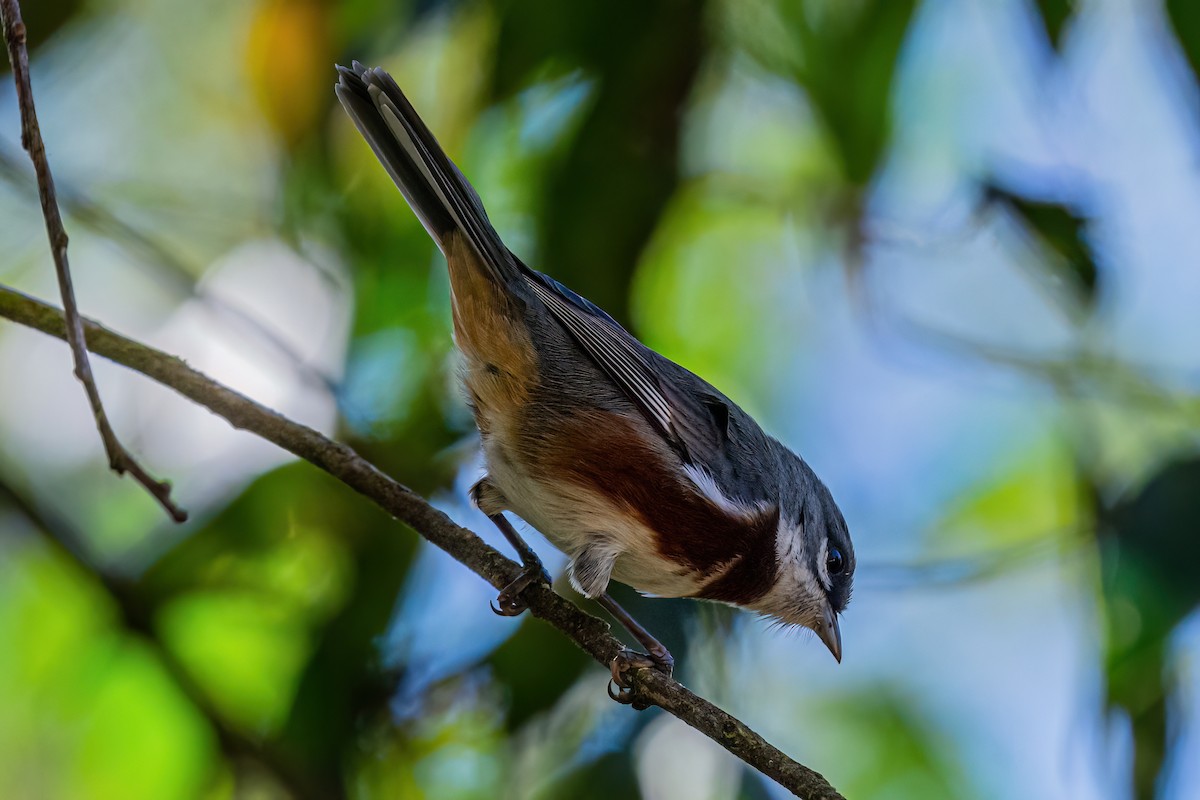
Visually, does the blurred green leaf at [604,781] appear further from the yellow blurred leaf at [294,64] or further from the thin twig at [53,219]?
the yellow blurred leaf at [294,64]

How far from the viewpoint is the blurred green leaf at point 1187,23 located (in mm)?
3201

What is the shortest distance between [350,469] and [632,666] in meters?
0.85

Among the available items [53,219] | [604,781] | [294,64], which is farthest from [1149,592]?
[294,64]

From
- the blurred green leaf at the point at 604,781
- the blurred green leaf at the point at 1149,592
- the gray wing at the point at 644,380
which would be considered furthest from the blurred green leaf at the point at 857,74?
the blurred green leaf at the point at 604,781

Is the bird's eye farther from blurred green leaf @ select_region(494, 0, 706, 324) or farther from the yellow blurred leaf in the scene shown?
the yellow blurred leaf

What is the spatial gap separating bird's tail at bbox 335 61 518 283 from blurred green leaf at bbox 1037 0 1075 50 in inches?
67.9

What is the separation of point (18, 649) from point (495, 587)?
1.91 meters

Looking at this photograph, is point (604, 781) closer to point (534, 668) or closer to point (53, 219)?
point (534, 668)

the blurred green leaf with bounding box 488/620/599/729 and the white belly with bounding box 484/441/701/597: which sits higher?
the white belly with bounding box 484/441/701/597

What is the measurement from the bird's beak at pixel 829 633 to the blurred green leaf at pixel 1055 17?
6.14 feet

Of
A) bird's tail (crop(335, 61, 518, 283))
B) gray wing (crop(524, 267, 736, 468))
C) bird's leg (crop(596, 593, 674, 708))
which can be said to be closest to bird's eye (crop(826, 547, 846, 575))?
gray wing (crop(524, 267, 736, 468))

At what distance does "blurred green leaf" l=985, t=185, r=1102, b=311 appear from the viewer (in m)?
3.32

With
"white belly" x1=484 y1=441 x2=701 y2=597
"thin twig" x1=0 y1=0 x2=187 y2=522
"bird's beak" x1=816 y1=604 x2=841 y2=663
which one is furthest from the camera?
"bird's beak" x1=816 y1=604 x2=841 y2=663

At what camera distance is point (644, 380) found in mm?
3291
